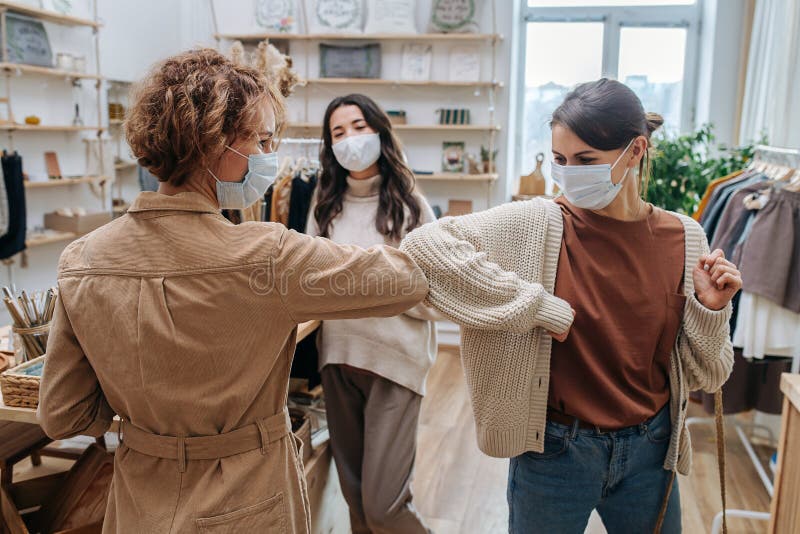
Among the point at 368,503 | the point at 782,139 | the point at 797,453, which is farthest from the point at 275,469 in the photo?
the point at 782,139

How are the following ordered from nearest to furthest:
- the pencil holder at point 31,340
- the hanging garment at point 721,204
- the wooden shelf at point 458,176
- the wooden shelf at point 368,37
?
the pencil holder at point 31,340 → the hanging garment at point 721,204 → the wooden shelf at point 368,37 → the wooden shelf at point 458,176

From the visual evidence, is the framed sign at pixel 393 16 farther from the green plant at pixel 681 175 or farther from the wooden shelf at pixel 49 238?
the wooden shelf at pixel 49 238

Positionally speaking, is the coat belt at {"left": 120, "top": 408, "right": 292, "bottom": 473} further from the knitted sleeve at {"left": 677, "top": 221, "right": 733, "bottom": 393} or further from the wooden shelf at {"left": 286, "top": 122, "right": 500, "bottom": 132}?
the wooden shelf at {"left": 286, "top": 122, "right": 500, "bottom": 132}

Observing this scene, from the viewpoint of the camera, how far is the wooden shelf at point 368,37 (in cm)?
485

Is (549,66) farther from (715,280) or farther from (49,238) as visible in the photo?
(715,280)

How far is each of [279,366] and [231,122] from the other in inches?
16.7

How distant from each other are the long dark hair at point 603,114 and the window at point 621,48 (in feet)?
13.1

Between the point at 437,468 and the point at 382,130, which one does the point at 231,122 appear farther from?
the point at 437,468

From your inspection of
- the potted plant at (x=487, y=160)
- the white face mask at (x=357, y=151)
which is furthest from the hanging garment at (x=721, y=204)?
the potted plant at (x=487, y=160)

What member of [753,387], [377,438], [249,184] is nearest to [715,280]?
[249,184]

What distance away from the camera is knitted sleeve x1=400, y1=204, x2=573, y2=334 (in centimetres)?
126

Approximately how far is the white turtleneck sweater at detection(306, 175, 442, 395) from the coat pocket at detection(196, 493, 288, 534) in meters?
0.91

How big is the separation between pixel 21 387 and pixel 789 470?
2101 mm

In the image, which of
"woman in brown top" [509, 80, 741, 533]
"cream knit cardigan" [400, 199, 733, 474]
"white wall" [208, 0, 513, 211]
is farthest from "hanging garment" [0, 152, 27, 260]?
"woman in brown top" [509, 80, 741, 533]
